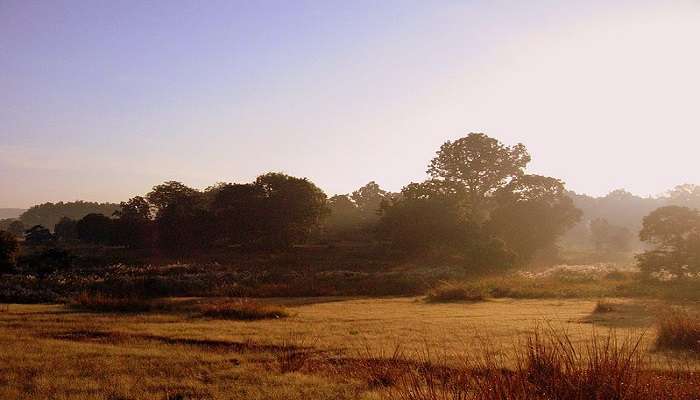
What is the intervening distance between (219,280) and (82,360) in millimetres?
25846

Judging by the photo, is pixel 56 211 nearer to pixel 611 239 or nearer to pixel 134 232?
pixel 134 232

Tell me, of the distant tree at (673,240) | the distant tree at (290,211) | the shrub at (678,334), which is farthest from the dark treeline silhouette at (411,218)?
the shrub at (678,334)

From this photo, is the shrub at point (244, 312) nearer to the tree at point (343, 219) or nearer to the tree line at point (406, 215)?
the tree line at point (406, 215)

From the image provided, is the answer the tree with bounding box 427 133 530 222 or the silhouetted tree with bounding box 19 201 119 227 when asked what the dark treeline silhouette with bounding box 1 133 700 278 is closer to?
the tree with bounding box 427 133 530 222

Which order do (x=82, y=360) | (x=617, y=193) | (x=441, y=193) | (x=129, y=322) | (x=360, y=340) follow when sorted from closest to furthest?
(x=82, y=360), (x=360, y=340), (x=129, y=322), (x=441, y=193), (x=617, y=193)

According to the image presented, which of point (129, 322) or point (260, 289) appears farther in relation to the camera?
point (260, 289)

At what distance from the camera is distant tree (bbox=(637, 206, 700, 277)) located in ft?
113

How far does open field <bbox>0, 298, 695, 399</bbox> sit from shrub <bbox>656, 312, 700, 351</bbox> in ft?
1.43

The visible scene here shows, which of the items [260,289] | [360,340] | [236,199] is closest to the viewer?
[360,340]

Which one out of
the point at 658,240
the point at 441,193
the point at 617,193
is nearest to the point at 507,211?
the point at 441,193

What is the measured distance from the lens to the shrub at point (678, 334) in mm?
14016

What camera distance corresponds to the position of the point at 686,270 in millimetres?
34312

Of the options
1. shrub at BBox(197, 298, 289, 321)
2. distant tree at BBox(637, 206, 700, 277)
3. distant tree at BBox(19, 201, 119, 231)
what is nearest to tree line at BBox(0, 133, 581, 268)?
distant tree at BBox(637, 206, 700, 277)

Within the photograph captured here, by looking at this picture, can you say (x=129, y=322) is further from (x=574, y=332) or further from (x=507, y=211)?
(x=507, y=211)
